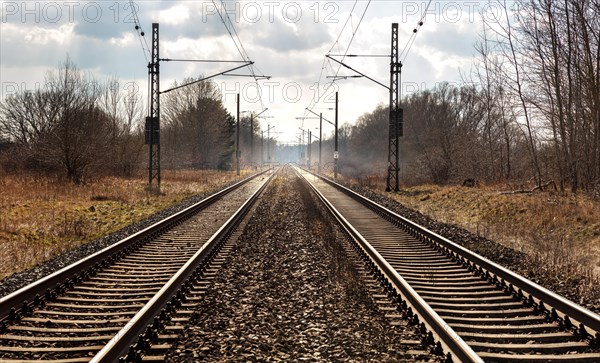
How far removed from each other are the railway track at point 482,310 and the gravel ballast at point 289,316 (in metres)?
0.45

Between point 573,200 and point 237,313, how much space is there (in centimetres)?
1457

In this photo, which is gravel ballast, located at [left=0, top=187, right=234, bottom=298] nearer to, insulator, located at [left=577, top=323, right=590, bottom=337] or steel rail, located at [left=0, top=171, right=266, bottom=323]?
steel rail, located at [left=0, top=171, right=266, bottom=323]

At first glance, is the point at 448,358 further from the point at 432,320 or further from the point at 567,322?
the point at 567,322

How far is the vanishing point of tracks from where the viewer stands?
5.06 m

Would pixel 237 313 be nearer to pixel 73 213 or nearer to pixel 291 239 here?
pixel 291 239

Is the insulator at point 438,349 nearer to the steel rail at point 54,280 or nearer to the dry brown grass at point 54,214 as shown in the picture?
the steel rail at point 54,280

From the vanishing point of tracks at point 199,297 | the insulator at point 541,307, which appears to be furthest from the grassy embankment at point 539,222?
the insulator at point 541,307

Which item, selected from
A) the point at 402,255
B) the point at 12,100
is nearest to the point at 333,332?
the point at 402,255

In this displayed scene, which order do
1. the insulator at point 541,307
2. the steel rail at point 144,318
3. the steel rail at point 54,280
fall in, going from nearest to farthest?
1. the steel rail at point 144,318
2. the steel rail at point 54,280
3. the insulator at point 541,307

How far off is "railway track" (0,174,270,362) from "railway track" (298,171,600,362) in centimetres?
285

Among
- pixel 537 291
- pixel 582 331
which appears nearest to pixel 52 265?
pixel 537 291

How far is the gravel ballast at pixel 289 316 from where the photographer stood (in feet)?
16.7

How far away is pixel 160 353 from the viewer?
4.98 meters

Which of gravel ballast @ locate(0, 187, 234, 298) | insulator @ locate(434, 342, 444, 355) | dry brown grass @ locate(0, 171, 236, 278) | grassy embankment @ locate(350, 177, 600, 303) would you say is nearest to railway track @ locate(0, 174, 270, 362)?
gravel ballast @ locate(0, 187, 234, 298)
